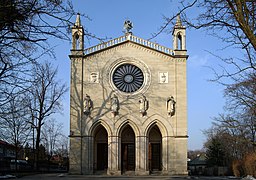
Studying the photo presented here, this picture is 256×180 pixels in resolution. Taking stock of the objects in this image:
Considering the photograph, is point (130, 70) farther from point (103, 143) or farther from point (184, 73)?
point (103, 143)

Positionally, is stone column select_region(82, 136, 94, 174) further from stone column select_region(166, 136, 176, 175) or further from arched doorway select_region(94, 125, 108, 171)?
stone column select_region(166, 136, 176, 175)

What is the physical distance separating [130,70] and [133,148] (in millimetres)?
7427

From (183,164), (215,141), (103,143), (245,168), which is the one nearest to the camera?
(245,168)

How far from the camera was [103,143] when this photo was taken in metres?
34.6

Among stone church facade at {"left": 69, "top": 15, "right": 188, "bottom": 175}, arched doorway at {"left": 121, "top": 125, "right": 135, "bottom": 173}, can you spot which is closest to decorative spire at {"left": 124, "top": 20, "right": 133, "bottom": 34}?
stone church facade at {"left": 69, "top": 15, "right": 188, "bottom": 175}

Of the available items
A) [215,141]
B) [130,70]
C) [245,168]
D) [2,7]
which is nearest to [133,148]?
[130,70]

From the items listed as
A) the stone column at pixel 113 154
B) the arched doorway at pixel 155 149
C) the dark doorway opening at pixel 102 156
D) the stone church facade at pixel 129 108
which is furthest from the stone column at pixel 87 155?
the arched doorway at pixel 155 149

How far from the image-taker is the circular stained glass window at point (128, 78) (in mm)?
34312

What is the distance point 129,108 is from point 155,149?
4767 mm

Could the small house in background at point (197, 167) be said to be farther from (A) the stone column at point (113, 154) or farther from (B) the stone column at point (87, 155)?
(B) the stone column at point (87, 155)

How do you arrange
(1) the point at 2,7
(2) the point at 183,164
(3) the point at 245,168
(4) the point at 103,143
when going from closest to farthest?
(1) the point at 2,7 < (3) the point at 245,168 < (2) the point at 183,164 < (4) the point at 103,143

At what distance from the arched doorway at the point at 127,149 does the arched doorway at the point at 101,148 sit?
161 centimetres

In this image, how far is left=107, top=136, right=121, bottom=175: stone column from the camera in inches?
1272

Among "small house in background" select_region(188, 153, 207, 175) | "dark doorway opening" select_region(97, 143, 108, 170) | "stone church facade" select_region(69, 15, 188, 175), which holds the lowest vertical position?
"small house in background" select_region(188, 153, 207, 175)
